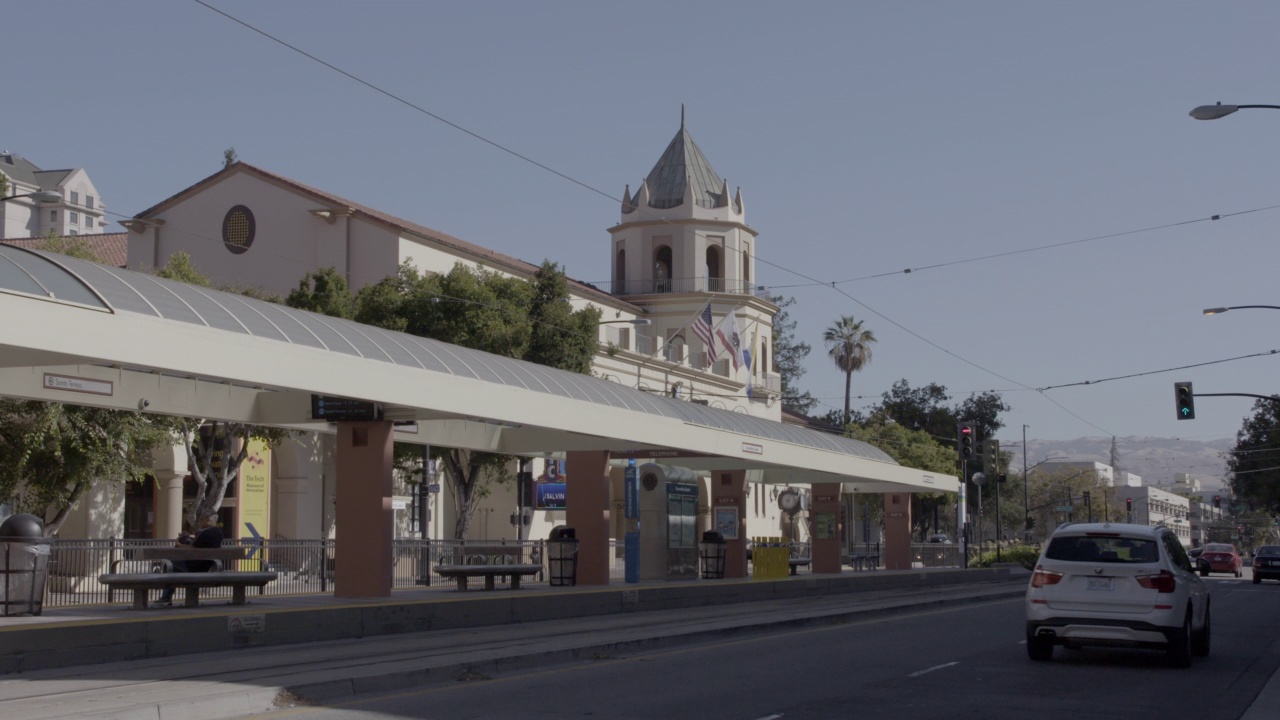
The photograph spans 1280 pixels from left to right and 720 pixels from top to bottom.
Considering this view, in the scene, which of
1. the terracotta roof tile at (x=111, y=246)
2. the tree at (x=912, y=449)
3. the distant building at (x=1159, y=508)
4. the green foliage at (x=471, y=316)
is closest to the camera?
the green foliage at (x=471, y=316)

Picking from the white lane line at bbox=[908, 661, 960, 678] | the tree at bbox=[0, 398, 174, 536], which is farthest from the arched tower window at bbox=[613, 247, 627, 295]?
the white lane line at bbox=[908, 661, 960, 678]

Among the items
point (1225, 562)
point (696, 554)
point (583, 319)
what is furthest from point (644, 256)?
point (696, 554)

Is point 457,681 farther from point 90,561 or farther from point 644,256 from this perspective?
point 644,256

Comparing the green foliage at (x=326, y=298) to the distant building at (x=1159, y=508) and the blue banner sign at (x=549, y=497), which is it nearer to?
the blue banner sign at (x=549, y=497)

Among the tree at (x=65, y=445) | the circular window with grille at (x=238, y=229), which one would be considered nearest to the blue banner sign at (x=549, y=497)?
the circular window with grille at (x=238, y=229)

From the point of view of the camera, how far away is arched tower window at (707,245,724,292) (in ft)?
236

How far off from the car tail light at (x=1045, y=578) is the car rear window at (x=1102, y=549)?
9.8 inches

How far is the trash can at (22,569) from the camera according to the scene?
1698 cm

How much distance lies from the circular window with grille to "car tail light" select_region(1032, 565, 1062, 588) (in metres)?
44.0

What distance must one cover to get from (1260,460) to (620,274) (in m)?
46.3

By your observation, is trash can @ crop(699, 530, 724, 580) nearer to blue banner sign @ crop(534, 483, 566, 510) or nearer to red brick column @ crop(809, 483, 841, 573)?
red brick column @ crop(809, 483, 841, 573)

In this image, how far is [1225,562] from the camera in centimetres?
5947

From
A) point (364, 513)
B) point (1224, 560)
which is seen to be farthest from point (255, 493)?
point (1224, 560)

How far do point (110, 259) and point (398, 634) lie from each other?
46.1 m
